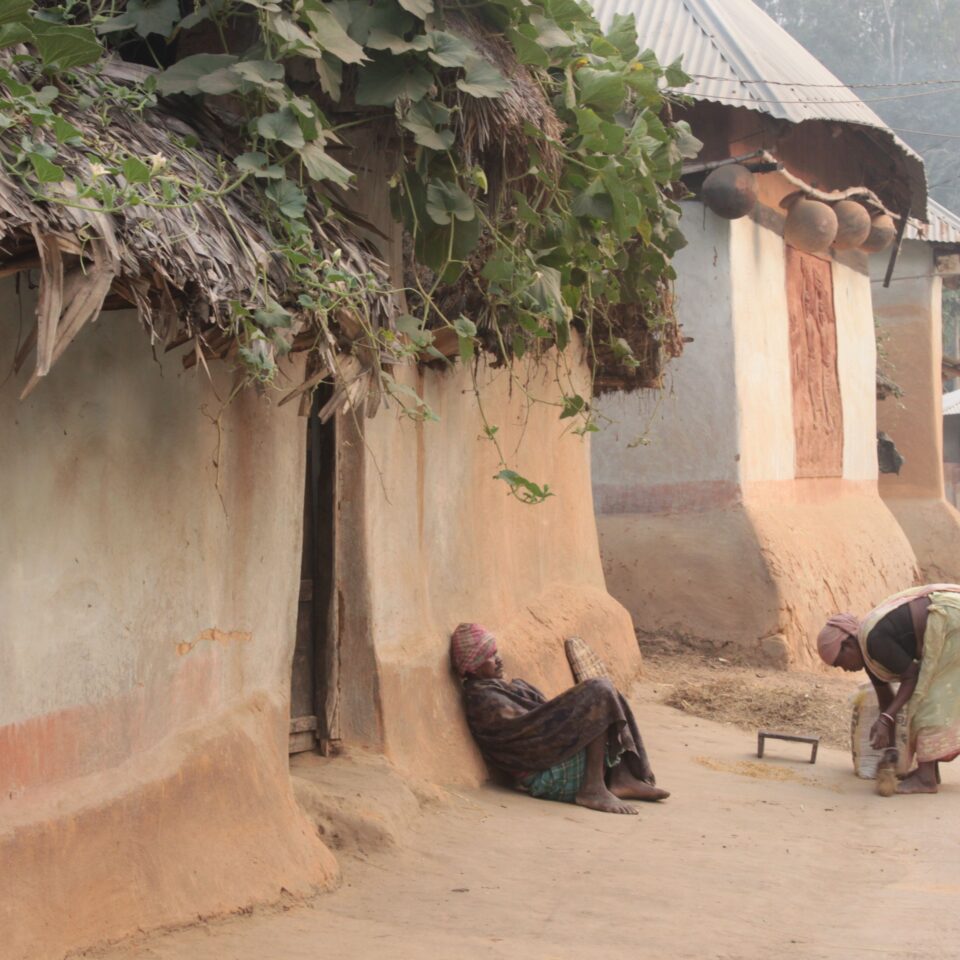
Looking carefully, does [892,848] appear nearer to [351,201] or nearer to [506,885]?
[506,885]

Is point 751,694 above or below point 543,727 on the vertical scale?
below

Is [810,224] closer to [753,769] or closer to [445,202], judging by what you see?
[753,769]

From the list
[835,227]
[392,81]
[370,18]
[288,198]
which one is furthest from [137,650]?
Result: [835,227]

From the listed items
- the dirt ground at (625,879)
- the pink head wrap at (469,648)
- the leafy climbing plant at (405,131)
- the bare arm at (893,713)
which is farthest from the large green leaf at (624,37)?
the bare arm at (893,713)

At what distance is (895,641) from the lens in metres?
6.85

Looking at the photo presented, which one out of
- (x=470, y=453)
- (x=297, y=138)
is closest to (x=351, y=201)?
(x=297, y=138)

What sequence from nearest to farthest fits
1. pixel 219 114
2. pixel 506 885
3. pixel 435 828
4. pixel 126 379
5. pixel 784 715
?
pixel 126 379 < pixel 219 114 < pixel 506 885 < pixel 435 828 < pixel 784 715

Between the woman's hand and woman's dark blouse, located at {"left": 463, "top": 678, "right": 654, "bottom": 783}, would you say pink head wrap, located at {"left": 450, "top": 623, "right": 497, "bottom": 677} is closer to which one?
woman's dark blouse, located at {"left": 463, "top": 678, "right": 654, "bottom": 783}

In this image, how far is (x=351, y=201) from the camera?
17.1ft

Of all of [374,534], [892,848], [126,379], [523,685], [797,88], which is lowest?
[892,848]

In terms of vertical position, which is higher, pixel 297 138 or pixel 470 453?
pixel 297 138

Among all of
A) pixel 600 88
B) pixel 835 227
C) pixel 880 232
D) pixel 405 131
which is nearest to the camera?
pixel 405 131

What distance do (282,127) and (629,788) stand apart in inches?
143

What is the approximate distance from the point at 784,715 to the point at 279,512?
5.22 m
